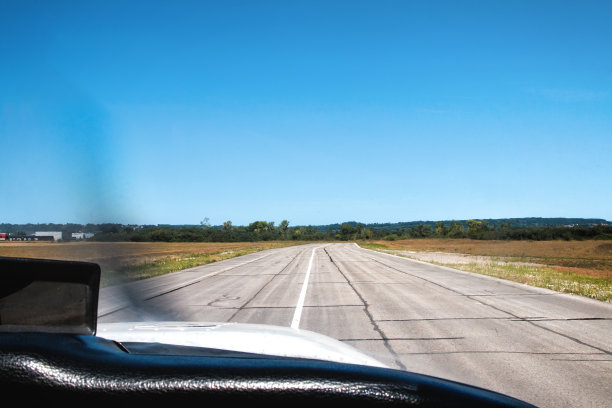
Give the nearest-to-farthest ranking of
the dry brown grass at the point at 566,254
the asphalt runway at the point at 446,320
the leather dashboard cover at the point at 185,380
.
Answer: the leather dashboard cover at the point at 185,380, the asphalt runway at the point at 446,320, the dry brown grass at the point at 566,254

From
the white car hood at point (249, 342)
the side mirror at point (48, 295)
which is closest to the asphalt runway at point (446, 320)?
the white car hood at point (249, 342)

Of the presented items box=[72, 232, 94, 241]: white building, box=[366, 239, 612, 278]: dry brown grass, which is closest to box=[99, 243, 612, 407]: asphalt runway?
box=[72, 232, 94, 241]: white building

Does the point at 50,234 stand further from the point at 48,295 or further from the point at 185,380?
the point at 185,380

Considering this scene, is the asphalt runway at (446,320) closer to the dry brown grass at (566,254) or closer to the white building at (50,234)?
the white building at (50,234)

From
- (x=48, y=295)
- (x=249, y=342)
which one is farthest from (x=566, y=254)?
(x=48, y=295)

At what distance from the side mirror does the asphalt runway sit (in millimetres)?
4692

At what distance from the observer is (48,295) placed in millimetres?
1373

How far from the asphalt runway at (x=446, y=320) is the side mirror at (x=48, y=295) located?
15.4 feet

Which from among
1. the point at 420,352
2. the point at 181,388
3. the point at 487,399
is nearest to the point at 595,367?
the point at 420,352

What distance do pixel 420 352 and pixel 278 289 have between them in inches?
370

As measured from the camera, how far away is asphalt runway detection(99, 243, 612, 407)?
18.0 feet

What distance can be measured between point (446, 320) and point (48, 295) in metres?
9.13

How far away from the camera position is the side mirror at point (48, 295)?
3.90 ft

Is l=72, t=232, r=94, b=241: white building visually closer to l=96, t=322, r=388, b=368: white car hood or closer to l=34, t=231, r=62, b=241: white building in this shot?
l=34, t=231, r=62, b=241: white building
